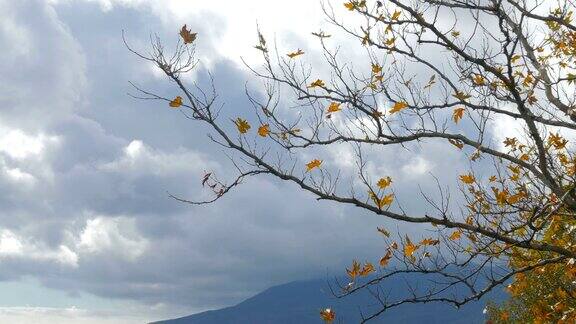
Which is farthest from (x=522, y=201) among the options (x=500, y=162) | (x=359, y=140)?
(x=359, y=140)

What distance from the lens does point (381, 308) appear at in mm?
8711

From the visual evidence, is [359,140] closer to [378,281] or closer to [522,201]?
[378,281]

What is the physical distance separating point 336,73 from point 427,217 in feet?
11.1

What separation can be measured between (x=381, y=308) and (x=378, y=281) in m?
0.45

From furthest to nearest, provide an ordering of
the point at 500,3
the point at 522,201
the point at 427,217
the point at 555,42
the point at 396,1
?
1. the point at 555,42
2. the point at 522,201
3. the point at 396,1
4. the point at 500,3
5. the point at 427,217

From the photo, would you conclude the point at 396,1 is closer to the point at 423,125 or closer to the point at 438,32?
the point at 438,32

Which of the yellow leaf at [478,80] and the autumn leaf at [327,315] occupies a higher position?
the yellow leaf at [478,80]

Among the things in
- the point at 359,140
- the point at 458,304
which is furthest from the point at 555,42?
the point at 458,304

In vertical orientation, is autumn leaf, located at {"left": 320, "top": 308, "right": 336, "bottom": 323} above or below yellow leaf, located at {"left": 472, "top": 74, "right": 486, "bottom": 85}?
below

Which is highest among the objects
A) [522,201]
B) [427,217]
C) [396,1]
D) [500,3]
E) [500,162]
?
[396,1]

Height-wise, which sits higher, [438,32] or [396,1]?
[396,1]

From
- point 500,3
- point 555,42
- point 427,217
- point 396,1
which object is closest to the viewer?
point 427,217

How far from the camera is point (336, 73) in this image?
10.1 meters

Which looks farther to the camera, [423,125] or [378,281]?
[423,125]
